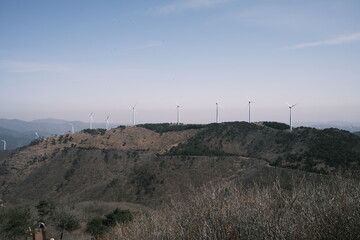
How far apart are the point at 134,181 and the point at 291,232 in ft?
154

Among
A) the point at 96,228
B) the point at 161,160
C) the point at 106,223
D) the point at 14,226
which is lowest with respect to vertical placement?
the point at 106,223

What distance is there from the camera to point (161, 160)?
58656mm

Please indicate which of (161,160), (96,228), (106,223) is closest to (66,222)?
(96,228)

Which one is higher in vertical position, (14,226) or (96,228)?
(14,226)

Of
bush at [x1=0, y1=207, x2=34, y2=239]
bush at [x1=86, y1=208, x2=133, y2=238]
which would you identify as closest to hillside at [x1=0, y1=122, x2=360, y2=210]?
bush at [x1=86, y1=208, x2=133, y2=238]

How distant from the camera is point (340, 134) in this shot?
55.2 meters

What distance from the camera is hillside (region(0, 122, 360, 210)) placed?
157ft

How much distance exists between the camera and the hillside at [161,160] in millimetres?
47875

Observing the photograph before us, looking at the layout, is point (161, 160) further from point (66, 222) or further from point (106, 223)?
point (66, 222)

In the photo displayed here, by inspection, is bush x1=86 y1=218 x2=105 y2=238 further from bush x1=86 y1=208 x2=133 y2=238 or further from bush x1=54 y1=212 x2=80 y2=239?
bush x1=54 y1=212 x2=80 y2=239

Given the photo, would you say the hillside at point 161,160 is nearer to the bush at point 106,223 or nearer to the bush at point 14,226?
the bush at point 106,223

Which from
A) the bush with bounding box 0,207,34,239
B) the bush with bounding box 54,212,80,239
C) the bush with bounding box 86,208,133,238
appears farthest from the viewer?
the bush with bounding box 54,212,80,239

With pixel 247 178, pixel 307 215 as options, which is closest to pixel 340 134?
pixel 247 178

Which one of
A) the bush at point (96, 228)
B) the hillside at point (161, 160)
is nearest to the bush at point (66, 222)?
the bush at point (96, 228)
